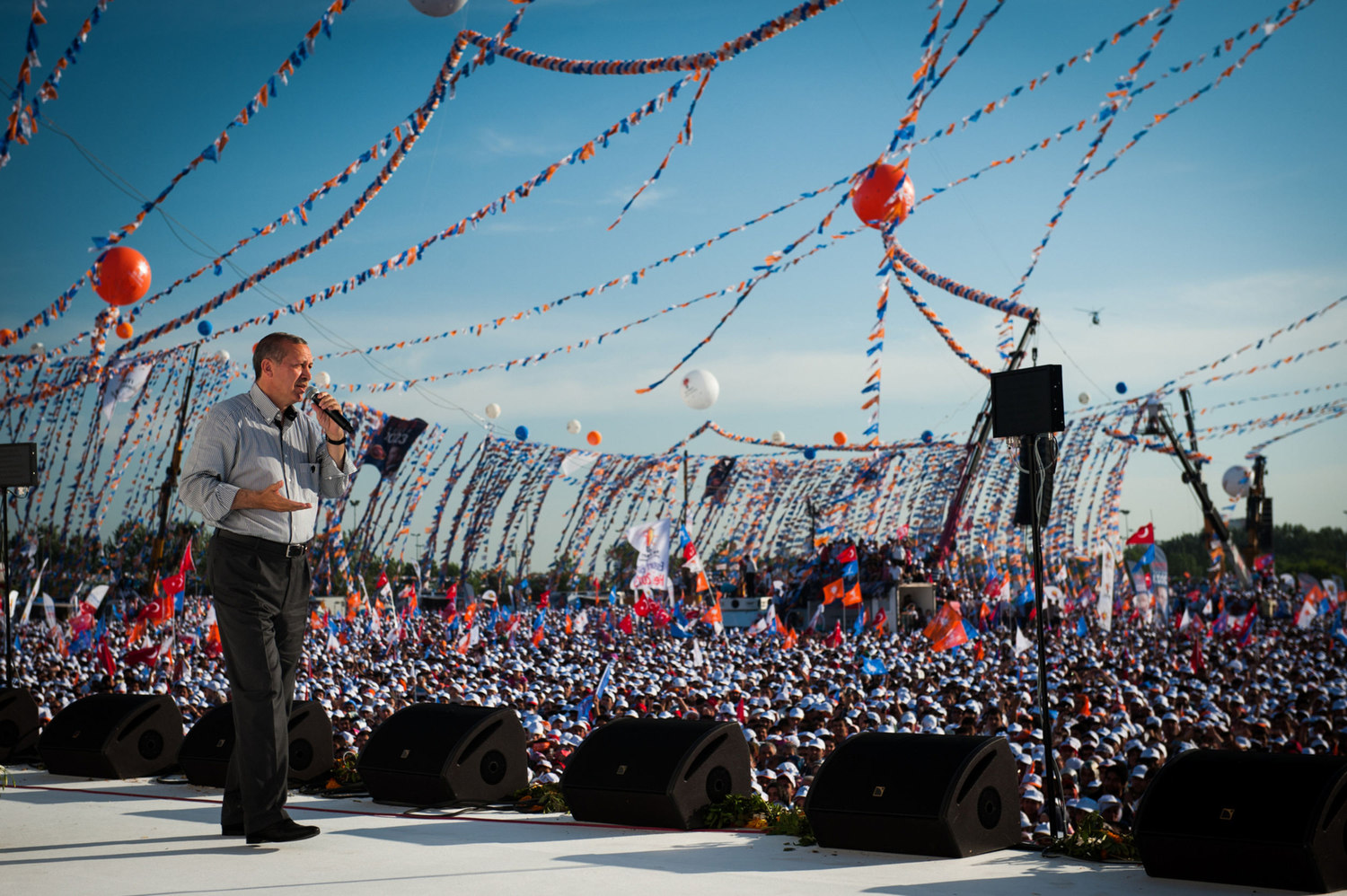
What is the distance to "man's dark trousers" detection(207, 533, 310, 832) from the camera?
3.58 m

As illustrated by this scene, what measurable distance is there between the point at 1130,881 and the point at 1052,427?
2.13 metres

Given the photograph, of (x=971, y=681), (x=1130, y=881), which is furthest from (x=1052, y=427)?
(x=971, y=681)

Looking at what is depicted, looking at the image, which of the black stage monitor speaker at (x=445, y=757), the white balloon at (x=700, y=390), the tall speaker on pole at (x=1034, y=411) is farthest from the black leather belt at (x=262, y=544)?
the white balloon at (x=700, y=390)

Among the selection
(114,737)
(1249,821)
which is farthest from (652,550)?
(1249,821)

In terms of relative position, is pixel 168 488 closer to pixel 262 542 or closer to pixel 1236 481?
pixel 262 542

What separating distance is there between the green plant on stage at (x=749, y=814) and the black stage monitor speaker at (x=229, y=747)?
7.38ft

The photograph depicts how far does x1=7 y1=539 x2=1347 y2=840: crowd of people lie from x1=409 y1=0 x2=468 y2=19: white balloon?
4976 mm

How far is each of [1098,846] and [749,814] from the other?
1.36 meters

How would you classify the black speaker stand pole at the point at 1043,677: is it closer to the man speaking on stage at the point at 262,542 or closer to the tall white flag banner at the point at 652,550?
the man speaking on stage at the point at 262,542

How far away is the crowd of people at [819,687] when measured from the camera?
34.2 feet

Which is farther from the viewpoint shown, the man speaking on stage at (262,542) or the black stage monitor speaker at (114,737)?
the black stage monitor speaker at (114,737)

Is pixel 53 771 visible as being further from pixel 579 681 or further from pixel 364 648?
pixel 364 648

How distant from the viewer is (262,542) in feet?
12.0

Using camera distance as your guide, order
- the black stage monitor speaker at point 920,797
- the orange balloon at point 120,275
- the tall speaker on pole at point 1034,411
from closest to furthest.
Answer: the black stage monitor speaker at point 920,797
the tall speaker on pole at point 1034,411
the orange balloon at point 120,275
